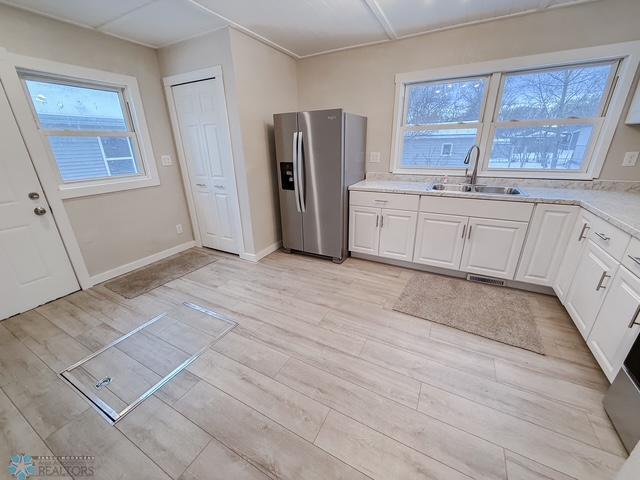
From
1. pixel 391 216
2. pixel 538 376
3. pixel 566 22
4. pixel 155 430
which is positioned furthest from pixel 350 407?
pixel 566 22

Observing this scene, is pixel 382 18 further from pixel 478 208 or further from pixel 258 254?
pixel 258 254

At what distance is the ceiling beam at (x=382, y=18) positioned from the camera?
2113 millimetres

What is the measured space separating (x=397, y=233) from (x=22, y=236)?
3.48m

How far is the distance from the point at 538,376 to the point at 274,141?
3.25 metres

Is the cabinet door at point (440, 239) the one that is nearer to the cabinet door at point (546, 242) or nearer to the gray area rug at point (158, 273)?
the cabinet door at point (546, 242)

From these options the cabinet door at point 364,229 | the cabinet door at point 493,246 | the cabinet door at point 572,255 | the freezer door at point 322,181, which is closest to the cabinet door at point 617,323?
the cabinet door at point 572,255

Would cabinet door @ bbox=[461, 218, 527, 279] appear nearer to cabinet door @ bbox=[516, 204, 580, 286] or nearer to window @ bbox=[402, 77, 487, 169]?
cabinet door @ bbox=[516, 204, 580, 286]

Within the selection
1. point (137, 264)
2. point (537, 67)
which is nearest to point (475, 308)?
point (537, 67)

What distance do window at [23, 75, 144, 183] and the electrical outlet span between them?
4.89 m

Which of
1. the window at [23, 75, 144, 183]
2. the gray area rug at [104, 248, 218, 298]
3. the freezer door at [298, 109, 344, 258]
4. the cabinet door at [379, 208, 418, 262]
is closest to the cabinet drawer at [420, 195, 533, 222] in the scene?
the cabinet door at [379, 208, 418, 262]

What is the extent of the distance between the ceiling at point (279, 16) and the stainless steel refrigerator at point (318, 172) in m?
0.78

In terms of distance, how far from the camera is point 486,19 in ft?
→ 7.85

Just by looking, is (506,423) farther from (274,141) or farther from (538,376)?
(274,141)

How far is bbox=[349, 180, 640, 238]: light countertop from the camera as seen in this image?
1553mm
